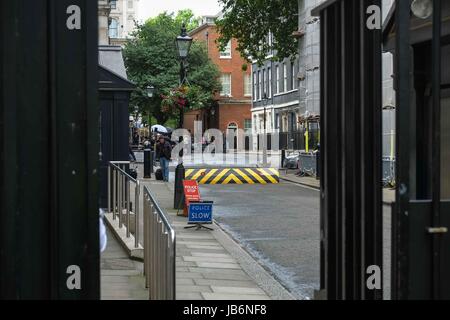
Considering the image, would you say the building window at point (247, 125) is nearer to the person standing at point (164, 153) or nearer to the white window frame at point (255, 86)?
the white window frame at point (255, 86)

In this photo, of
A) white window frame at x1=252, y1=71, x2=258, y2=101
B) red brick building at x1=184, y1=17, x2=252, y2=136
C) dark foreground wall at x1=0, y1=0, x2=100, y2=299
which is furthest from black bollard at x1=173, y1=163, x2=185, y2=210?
red brick building at x1=184, y1=17, x2=252, y2=136

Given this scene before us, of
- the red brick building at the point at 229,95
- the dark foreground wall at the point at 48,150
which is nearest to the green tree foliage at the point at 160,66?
the red brick building at the point at 229,95

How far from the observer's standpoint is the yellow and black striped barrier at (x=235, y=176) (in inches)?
1052

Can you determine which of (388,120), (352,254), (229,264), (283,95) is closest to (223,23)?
(388,120)

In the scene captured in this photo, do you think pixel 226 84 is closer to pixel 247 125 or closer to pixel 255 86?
pixel 247 125

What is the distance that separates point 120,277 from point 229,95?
2860 inches

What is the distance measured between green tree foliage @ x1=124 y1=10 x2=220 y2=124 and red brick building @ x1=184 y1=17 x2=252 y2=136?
23.6 ft

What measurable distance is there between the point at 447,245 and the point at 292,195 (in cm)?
1870

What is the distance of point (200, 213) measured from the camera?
13836 millimetres

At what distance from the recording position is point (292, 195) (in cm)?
2188

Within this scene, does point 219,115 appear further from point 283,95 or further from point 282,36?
point 282,36

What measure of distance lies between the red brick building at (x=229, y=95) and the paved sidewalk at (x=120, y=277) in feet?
224

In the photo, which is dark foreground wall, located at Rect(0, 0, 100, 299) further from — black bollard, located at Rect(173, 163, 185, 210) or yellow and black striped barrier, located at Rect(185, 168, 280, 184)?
yellow and black striped barrier, located at Rect(185, 168, 280, 184)
